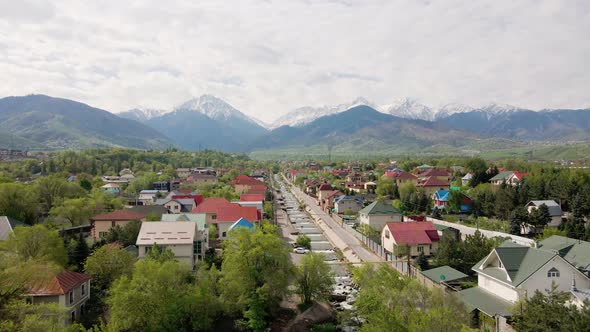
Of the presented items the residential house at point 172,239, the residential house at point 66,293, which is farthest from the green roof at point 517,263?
the residential house at point 66,293

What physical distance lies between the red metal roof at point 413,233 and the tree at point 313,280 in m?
11.9

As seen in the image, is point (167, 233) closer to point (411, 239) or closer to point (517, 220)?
point (411, 239)

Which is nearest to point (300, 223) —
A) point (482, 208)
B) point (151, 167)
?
point (482, 208)

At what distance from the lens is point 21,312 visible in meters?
16.3

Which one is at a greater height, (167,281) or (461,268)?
(167,281)

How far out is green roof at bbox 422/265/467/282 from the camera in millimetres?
28891

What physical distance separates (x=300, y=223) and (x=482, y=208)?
89.0 feet

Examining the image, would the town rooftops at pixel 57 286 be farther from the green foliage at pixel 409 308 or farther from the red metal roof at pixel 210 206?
the red metal roof at pixel 210 206

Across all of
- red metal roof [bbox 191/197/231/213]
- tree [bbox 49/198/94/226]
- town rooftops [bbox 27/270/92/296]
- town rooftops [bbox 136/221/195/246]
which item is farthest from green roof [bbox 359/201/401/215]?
town rooftops [bbox 27/270/92/296]

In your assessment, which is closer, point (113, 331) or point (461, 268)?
point (113, 331)

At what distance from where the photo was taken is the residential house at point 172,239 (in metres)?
32.5

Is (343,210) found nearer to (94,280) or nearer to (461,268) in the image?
(461,268)

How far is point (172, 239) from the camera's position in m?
32.9

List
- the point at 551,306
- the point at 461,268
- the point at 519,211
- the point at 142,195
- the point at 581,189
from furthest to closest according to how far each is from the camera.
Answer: the point at 142,195, the point at 581,189, the point at 519,211, the point at 461,268, the point at 551,306
